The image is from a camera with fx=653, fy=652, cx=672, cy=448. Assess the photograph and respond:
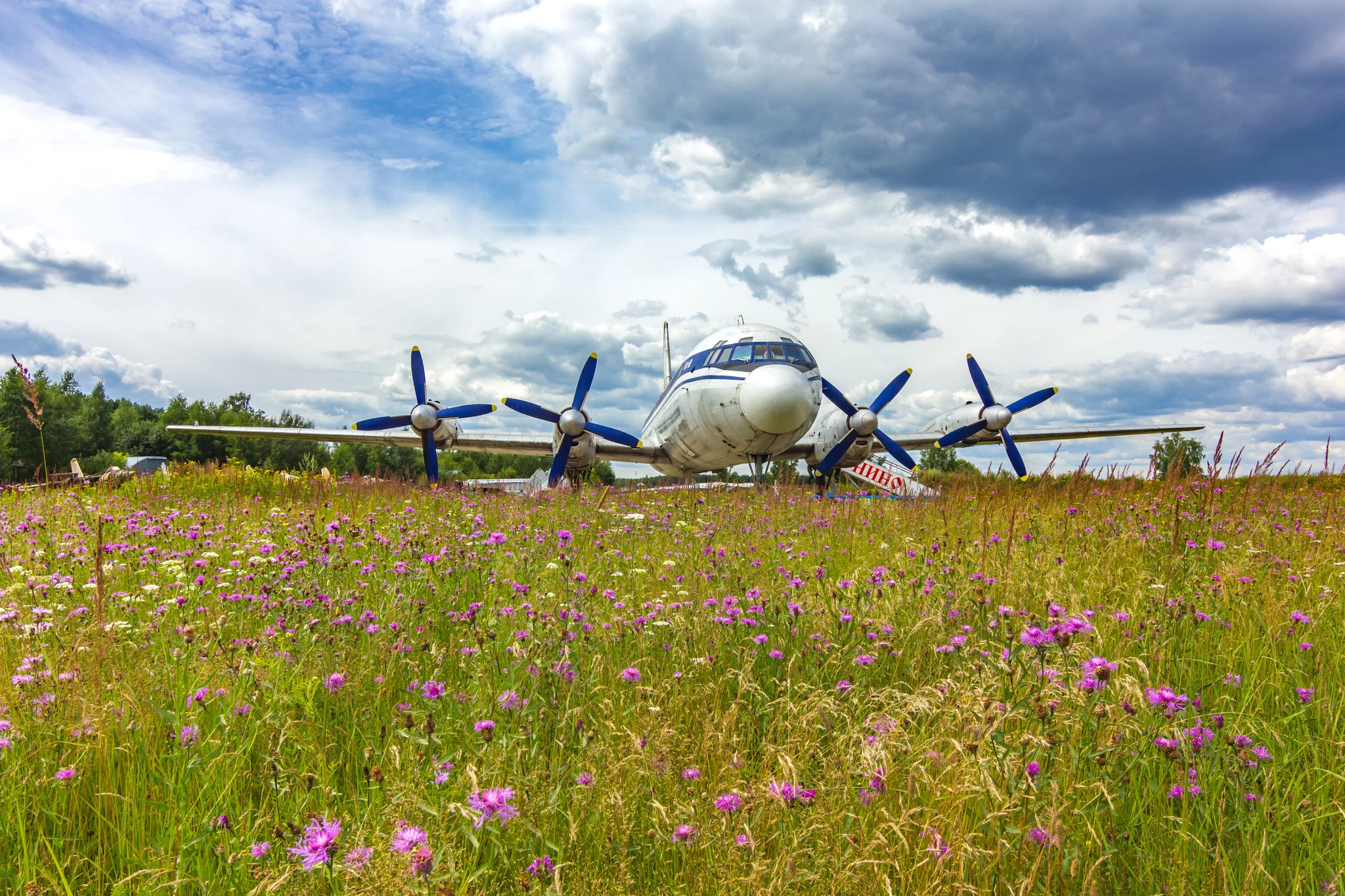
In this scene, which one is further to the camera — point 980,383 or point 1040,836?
point 980,383

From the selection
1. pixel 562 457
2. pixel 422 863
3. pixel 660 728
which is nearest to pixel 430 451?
pixel 562 457

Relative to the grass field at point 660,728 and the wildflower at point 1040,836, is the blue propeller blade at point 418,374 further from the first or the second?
the wildflower at point 1040,836

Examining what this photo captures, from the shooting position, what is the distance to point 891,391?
20391 mm

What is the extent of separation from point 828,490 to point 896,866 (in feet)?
32.6

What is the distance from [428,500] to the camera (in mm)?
9523

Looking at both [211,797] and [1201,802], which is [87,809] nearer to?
[211,797]

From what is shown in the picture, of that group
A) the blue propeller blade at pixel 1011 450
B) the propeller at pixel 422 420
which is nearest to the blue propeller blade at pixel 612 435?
the propeller at pixel 422 420

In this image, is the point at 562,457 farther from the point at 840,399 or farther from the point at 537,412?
the point at 840,399

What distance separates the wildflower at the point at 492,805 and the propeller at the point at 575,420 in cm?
1879

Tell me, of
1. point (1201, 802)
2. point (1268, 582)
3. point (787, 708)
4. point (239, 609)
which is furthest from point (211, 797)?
point (1268, 582)

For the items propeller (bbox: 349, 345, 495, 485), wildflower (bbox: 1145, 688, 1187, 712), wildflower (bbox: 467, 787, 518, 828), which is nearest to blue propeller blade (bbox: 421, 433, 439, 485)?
propeller (bbox: 349, 345, 495, 485)

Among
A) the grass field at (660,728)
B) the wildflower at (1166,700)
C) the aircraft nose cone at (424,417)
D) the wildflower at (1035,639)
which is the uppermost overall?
the aircraft nose cone at (424,417)

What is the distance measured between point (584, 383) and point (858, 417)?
858 centimetres

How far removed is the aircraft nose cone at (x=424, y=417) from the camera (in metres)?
20.0
